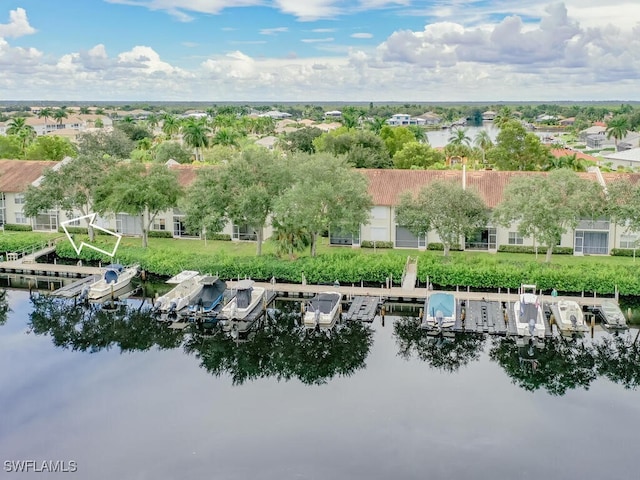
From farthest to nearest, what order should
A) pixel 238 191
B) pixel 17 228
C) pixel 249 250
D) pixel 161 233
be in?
pixel 17 228
pixel 161 233
pixel 249 250
pixel 238 191

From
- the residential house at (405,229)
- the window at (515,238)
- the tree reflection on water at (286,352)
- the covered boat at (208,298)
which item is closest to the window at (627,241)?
the residential house at (405,229)

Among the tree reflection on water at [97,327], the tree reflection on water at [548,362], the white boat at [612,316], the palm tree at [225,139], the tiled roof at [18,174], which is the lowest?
the tree reflection on water at [548,362]

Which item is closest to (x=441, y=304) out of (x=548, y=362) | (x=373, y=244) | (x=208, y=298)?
(x=548, y=362)

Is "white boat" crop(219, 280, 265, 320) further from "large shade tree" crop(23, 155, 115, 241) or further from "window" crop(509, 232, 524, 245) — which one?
"window" crop(509, 232, 524, 245)

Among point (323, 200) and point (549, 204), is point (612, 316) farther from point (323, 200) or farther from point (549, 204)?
point (323, 200)

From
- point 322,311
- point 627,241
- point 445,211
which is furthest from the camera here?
point 627,241

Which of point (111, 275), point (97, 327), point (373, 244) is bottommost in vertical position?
point (97, 327)

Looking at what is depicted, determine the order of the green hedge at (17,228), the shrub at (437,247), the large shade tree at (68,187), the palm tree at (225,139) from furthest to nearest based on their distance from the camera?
the palm tree at (225,139), the green hedge at (17,228), the large shade tree at (68,187), the shrub at (437,247)

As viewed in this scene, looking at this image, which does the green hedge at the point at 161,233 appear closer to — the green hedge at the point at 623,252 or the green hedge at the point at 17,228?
the green hedge at the point at 17,228

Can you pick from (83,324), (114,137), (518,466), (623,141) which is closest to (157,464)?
(518,466)
